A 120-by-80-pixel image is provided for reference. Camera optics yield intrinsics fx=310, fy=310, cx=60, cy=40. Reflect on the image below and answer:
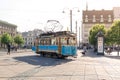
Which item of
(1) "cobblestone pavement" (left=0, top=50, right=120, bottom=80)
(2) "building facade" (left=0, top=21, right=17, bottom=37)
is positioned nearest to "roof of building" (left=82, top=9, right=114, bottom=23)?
(2) "building facade" (left=0, top=21, right=17, bottom=37)

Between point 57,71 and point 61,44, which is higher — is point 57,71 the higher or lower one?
the lower one

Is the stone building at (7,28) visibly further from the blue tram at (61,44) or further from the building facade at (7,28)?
the blue tram at (61,44)

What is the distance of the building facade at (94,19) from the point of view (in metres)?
133

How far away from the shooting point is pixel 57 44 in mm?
34688

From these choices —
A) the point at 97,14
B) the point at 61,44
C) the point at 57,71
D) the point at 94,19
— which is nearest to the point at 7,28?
the point at 94,19

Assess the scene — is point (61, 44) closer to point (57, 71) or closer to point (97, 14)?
point (57, 71)

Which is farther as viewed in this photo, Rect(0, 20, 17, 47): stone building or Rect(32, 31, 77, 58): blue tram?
Rect(0, 20, 17, 47): stone building

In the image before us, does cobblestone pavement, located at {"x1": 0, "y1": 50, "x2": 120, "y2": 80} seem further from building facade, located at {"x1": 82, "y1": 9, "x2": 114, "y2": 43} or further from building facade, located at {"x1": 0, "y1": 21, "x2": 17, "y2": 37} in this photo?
building facade, located at {"x1": 82, "y1": 9, "x2": 114, "y2": 43}

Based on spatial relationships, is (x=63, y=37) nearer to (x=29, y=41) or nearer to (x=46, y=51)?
(x=46, y=51)

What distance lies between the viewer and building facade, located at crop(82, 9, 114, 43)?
133 metres

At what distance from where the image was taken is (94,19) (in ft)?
439

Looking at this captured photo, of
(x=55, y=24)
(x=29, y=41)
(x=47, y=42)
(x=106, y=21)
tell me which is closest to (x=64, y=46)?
(x=47, y=42)

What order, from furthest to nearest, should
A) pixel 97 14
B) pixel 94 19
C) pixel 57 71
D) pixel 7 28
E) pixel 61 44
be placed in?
1. pixel 7 28
2. pixel 94 19
3. pixel 97 14
4. pixel 61 44
5. pixel 57 71

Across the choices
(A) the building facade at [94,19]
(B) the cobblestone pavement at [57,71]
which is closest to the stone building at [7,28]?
(A) the building facade at [94,19]
